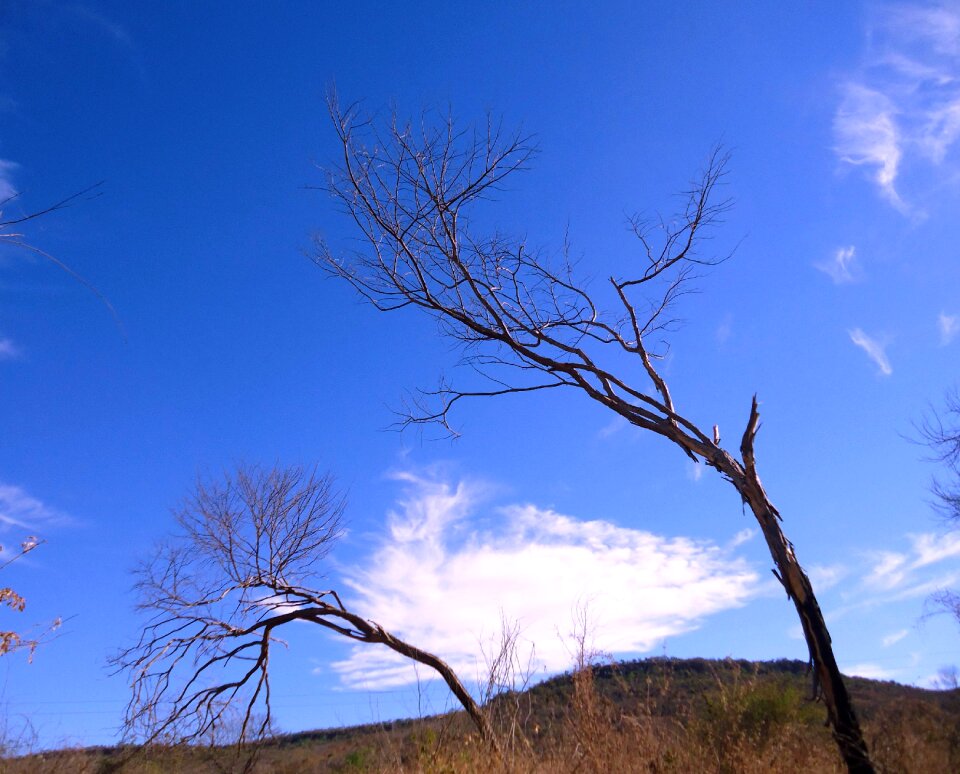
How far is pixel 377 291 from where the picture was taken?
8594 mm

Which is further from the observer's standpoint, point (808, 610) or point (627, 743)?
point (627, 743)

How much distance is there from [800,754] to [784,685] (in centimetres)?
840

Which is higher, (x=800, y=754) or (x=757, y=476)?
(x=757, y=476)

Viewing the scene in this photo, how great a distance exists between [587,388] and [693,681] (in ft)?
71.9

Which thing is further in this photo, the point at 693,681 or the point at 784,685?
the point at 693,681

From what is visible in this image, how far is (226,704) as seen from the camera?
14352 mm

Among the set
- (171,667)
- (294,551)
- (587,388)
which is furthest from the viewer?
(294,551)

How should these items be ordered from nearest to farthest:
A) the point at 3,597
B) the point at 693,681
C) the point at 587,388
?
1. the point at 3,597
2. the point at 587,388
3. the point at 693,681

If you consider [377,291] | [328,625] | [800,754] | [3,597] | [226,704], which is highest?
[377,291]

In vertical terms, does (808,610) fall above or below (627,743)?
above

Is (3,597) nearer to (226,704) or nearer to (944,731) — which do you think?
(944,731)

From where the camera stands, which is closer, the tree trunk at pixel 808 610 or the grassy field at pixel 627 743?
the tree trunk at pixel 808 610

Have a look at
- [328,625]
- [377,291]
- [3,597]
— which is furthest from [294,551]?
[3,597]

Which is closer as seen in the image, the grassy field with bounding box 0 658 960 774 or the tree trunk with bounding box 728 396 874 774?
the tree trunk with bounding box 728 396 874 774
